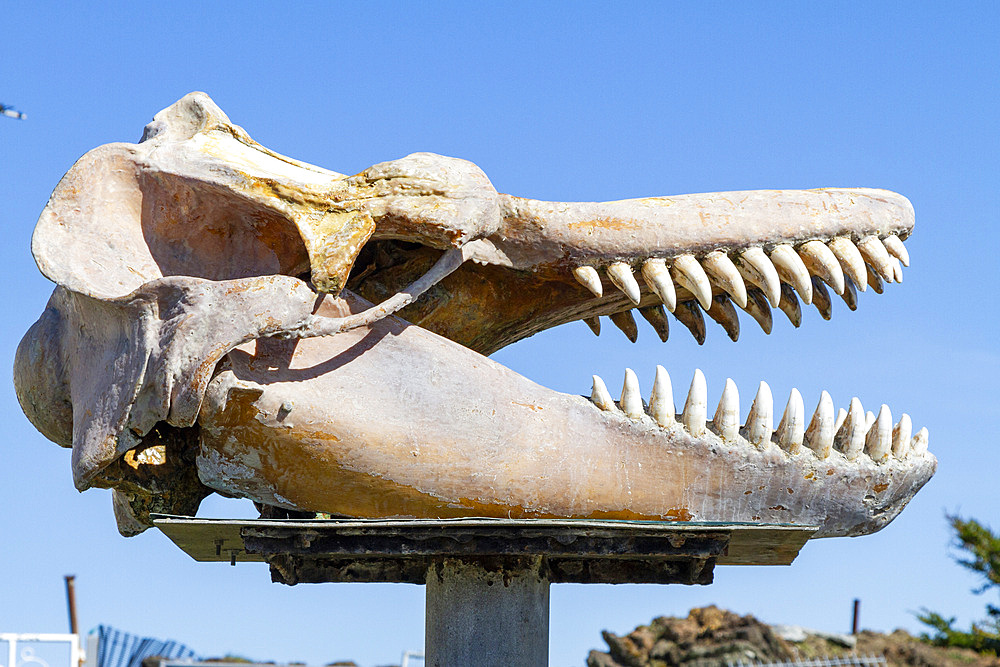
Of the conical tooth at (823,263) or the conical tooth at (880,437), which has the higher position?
the conical tooth at (823,263)

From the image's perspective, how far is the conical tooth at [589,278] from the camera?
4.00 m

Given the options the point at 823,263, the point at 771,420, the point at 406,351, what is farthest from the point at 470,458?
the point at 823,263

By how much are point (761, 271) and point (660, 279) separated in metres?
0.35

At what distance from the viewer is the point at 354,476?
12.3ft

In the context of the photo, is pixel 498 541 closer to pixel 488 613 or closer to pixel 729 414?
pixel 488 613

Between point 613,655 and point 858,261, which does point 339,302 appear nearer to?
point 858,261

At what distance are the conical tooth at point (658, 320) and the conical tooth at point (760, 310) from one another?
0.43 meters

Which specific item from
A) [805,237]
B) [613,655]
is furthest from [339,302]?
[613,655]

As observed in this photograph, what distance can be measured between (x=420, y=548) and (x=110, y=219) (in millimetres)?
1647

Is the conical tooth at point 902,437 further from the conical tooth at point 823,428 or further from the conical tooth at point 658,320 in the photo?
the conical tooth at point 658,320

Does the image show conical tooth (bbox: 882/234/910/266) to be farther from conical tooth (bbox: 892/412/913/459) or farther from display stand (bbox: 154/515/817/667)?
display stand (bbox: 154/515/817/667)

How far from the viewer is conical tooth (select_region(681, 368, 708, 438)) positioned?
3.82 metres

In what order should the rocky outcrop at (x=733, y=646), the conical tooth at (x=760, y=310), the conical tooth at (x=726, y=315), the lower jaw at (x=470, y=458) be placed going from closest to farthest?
the lower jaw at (x=470, y=458) < the conical tooth at (x=760, y=310) < the conical tooth at (x=726, y=315) < the rocky outcrop at (x=733, y=646)

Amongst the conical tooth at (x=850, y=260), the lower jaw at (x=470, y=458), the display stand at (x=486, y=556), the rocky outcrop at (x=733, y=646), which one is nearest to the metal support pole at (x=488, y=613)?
the display stand at (x=486, y=556)
